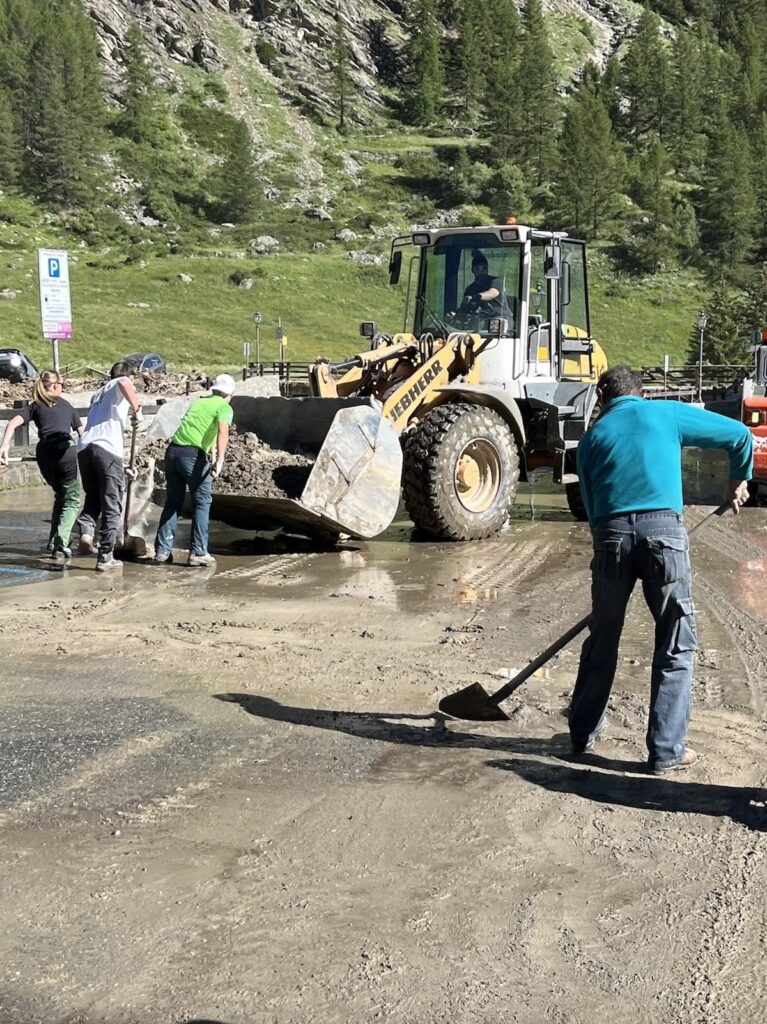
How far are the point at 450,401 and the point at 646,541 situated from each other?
7.16m

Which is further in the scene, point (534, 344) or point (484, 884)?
point (534, 344)

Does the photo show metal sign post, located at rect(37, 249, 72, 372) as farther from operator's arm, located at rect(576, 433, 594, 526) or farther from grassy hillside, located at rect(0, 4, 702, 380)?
grassy hillside, located at rect(0, 4, 702, 380)

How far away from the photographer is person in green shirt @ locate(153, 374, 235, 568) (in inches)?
403

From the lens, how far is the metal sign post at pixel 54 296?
57.4ft

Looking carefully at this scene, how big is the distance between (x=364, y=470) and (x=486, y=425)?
1747 millimetres

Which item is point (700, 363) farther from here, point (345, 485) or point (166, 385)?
point (345, 485)

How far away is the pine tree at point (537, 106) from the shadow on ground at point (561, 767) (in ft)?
397

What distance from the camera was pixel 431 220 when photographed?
4090 inches

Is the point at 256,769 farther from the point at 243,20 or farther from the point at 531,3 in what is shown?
the point at 531,3

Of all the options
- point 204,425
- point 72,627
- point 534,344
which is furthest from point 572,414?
point 72,627

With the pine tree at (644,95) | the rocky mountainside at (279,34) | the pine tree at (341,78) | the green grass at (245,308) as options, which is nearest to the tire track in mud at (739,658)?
the green grass at (245,308)

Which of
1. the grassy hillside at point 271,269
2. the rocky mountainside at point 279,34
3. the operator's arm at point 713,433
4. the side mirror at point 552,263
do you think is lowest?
the operator's arm at point 713,433

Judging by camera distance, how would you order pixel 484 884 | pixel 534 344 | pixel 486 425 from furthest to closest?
pixel 534 344, pixel 486 425, pixel 484 884

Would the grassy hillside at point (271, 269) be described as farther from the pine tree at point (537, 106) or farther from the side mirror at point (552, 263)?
the side mirror at point (552, 263)
